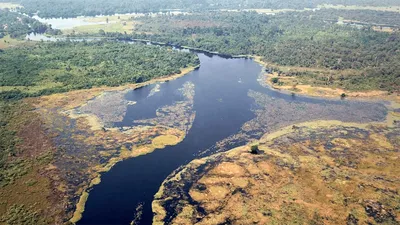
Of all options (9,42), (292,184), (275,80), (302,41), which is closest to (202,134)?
(292,184)

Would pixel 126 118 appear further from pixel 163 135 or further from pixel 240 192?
pixel 240 192

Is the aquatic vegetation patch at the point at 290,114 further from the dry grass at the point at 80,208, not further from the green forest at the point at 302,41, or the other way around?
the dry grass at the point at 80,208

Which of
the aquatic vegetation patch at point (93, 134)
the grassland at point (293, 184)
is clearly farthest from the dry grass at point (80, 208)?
the grassland at point (293, 184)

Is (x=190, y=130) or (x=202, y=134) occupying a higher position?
(x=190, y=130)

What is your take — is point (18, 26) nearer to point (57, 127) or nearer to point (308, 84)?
point (57, 127)

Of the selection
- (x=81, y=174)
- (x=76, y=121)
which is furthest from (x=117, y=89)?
(x=81, y=174)

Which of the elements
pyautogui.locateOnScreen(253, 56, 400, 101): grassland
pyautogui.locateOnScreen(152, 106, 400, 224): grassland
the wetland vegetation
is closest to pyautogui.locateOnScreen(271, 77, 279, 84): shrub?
pyautogui.locateOnScreen(253, 56, 400, 101): grassland
